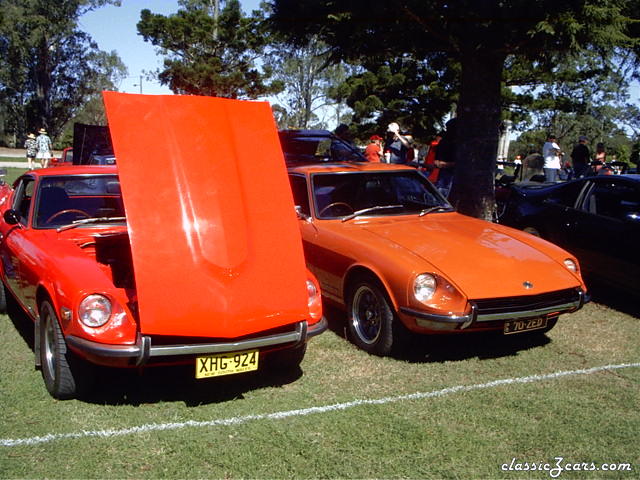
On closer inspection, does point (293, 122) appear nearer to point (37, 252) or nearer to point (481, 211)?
point (481, 211)

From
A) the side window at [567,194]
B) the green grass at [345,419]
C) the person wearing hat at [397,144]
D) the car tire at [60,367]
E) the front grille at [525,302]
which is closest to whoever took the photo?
the green grass at [345,419]

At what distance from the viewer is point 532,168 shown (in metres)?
15.3

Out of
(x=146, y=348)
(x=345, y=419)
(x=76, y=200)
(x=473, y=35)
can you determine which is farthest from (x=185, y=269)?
(x=473, y=35)

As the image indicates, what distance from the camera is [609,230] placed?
268 inches

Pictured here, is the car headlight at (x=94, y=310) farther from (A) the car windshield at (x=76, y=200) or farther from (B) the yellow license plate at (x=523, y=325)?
(B) the yellow license plate at (x=523, y=325)

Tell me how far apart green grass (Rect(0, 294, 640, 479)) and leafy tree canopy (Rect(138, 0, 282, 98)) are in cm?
3556

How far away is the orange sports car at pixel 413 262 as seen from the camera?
472cm

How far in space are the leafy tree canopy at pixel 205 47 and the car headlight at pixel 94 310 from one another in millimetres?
36058

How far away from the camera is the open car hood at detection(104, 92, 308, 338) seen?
149 inches

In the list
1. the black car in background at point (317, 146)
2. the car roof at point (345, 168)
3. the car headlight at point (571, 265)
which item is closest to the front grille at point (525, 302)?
the car headlight at point (571, 265)

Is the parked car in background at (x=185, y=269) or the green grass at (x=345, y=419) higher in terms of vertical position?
the parked car in background at (x=185, y=269)

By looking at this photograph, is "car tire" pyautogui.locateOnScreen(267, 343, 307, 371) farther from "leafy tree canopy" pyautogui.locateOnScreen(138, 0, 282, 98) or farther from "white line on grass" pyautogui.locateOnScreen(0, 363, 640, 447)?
"leafy tree canopy" pyautogui.locateOnScreen(138, 0, 282, 98)

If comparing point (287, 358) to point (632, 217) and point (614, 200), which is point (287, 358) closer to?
point (632, 217)

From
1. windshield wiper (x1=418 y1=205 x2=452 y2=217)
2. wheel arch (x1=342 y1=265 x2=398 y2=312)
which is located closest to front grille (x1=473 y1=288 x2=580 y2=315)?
wheel arch (x1=342 y1=265 x2=398 y2=312)
